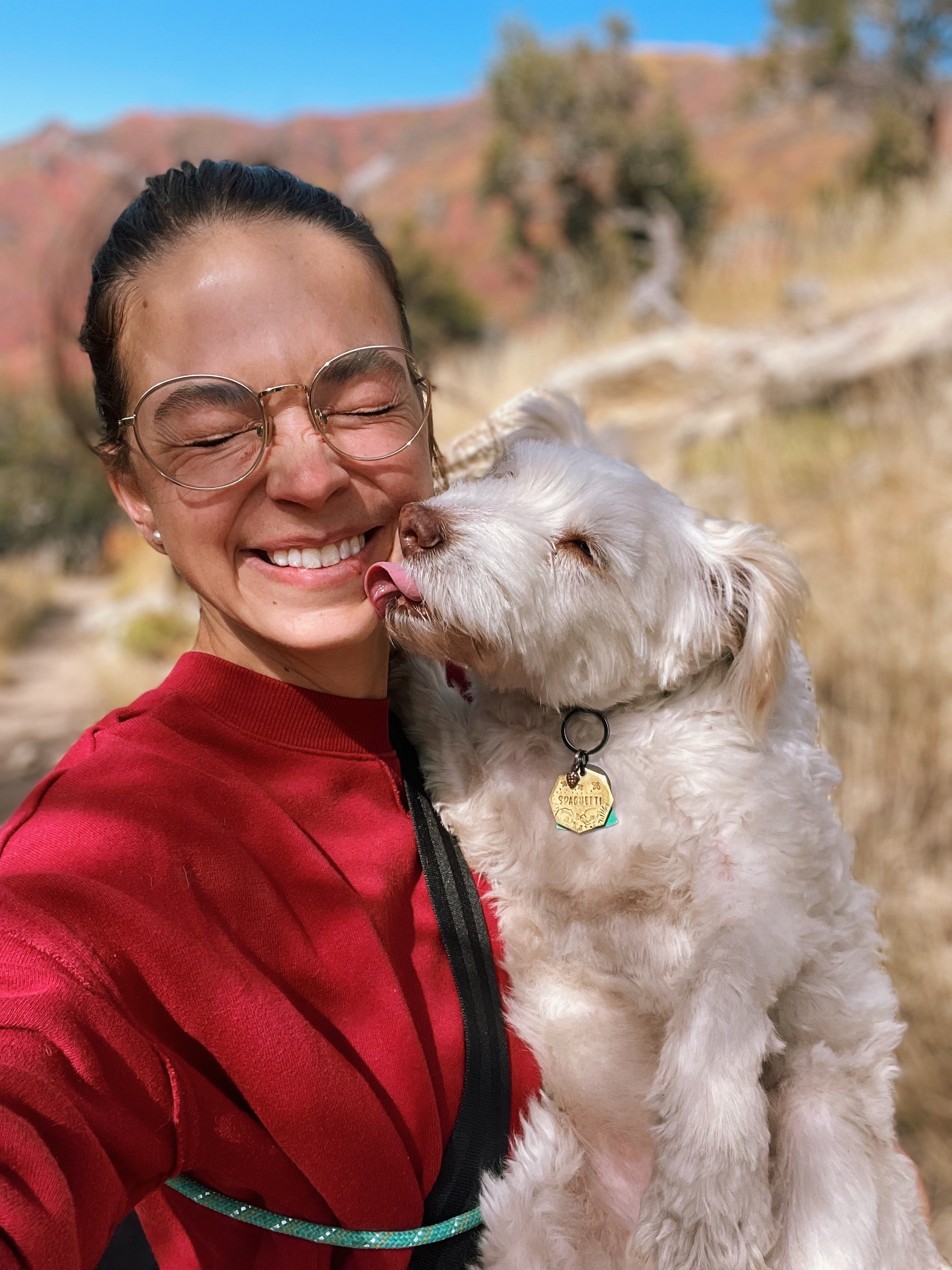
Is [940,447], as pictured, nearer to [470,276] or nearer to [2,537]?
[2,537]

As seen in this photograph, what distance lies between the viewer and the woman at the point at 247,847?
1.10m

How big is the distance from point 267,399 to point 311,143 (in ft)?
220

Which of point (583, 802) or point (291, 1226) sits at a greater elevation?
point (583, 802)

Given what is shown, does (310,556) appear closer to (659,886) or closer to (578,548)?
(578,548)

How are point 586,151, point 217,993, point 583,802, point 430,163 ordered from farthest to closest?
point 430,163 → point 586,151 → point 583,802 → point 217,993

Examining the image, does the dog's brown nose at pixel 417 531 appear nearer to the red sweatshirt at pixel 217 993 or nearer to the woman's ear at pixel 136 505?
the red sweatshirt at pixel 217 993

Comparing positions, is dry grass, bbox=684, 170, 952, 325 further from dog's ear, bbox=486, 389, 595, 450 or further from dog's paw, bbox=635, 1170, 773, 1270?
dog's paw, bbox=635, 1170, 773, 1270

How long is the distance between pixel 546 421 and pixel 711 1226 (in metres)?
1.74

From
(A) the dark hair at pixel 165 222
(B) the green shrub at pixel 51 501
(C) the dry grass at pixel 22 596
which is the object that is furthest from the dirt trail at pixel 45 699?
(A) the dark hair at pixel 165 222

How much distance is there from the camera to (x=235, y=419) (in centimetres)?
154

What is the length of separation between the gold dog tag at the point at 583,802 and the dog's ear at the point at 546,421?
87cm

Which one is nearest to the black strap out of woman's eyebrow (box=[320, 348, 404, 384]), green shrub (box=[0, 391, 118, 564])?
woman's eyebrow (box=[320, 348, 404, 384])

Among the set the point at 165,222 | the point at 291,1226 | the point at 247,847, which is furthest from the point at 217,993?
the point at 165,222

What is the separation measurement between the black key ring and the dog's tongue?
488mm
